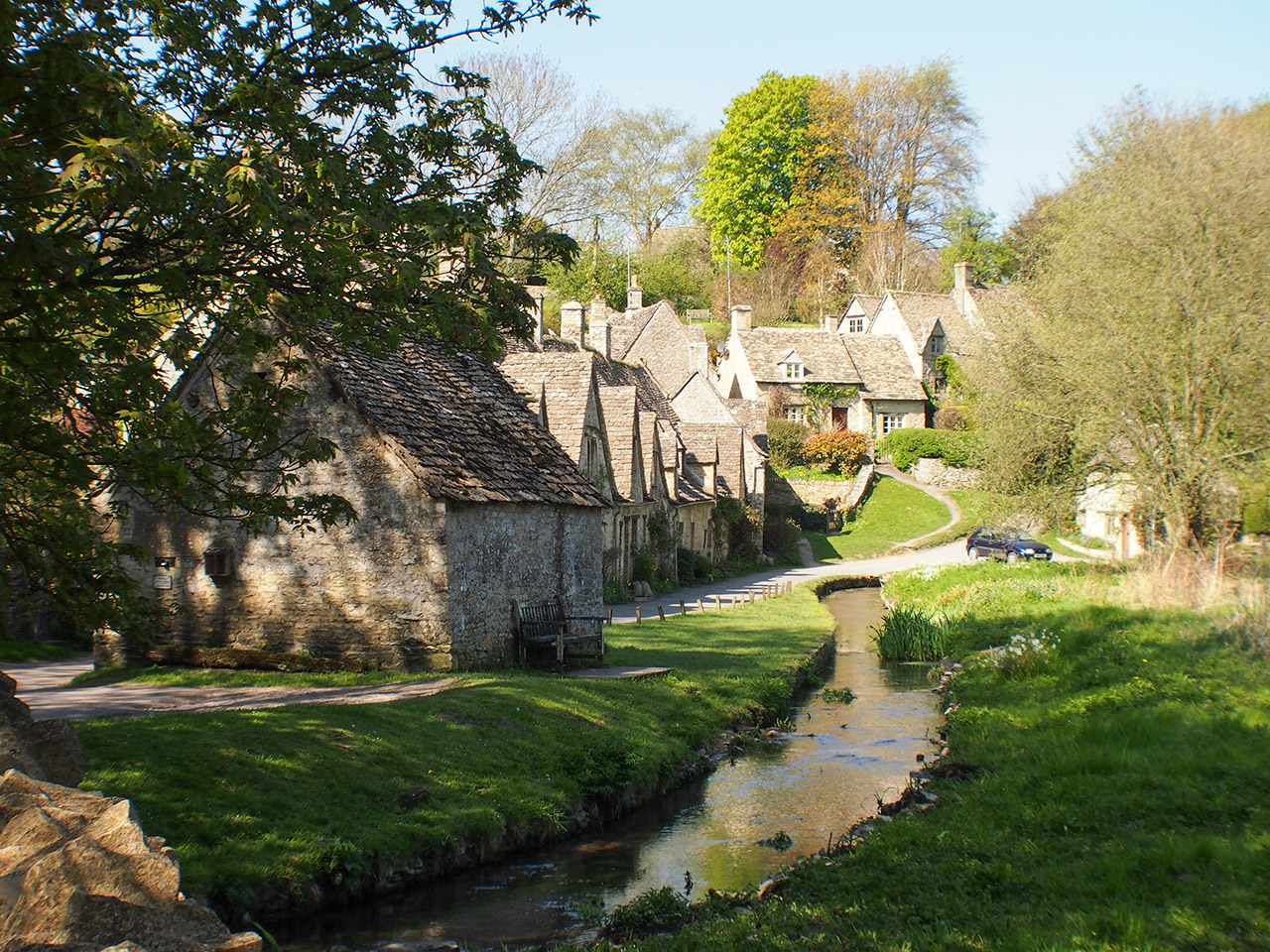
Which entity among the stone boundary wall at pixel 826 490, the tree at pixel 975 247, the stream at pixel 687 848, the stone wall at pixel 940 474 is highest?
the tree at pixel 975 247

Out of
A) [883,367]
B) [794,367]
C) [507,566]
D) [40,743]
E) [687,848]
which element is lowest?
[687,848]

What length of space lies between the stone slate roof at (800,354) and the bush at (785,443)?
5.00 m

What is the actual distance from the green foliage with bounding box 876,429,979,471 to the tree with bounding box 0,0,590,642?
56.6 metres

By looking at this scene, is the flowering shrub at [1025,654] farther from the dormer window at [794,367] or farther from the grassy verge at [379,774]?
the dormer window at [794,367]

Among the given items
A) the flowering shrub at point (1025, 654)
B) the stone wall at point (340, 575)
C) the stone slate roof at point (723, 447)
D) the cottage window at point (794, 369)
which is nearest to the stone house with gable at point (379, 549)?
the stone wall at point (340, 575)

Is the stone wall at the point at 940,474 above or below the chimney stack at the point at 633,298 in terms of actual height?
below

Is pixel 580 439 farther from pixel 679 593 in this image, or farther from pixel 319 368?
pixel 319 368

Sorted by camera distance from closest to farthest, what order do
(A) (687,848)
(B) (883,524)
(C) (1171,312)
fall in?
(A) (687,848) → (C) (1171,312) → (B) (883,524)

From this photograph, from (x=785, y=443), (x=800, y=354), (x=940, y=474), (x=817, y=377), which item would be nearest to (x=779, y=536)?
(x=785, y=443)

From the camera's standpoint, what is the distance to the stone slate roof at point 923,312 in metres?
72.8

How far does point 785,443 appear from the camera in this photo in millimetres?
63094

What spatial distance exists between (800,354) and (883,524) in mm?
16121

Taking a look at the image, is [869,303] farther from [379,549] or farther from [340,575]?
[340,575]

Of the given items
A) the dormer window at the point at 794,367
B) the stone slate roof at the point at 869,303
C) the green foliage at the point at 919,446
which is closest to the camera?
the green foliage at the point at 919,446
